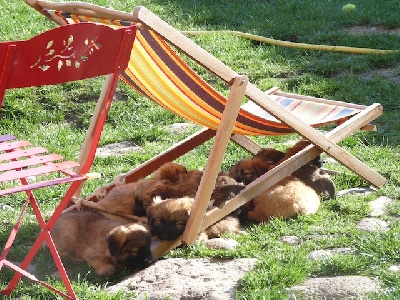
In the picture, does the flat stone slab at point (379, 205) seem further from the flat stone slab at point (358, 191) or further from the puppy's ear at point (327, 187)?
the puppy's ear at point (327, 187)

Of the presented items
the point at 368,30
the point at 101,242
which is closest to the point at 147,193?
the point at 101,242

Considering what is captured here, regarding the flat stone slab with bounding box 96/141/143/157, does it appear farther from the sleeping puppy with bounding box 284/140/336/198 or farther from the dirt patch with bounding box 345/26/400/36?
the dirt patch with bounding box 345/26/400/36

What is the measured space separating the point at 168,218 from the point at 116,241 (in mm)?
437

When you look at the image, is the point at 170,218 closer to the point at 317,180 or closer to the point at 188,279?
the point at 188,279

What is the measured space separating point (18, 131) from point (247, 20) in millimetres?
4402

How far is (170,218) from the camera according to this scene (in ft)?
18.0

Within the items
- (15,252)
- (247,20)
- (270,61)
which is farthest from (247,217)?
(247,20)

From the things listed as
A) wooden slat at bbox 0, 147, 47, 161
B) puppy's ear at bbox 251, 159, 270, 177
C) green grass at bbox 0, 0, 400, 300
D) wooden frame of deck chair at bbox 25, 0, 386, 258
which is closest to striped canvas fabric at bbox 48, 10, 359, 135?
wooden frame of deck chair at bbox 25, 0, 386, 258

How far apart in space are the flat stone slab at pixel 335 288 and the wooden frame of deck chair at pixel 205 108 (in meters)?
1.05

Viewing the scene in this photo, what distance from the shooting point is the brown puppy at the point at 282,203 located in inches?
238

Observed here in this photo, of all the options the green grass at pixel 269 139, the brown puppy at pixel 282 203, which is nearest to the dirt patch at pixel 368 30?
the green grass at pixel 269 139

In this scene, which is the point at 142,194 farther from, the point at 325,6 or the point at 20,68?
the point at 325,6

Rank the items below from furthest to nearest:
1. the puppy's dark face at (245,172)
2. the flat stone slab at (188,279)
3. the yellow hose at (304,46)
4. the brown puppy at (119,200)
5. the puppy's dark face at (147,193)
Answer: the yellow hose at (304,46)
the puppy's dark face at (245,172)
the brown puppy at (119,200)
the puppy's dark face at (147,193)
the flat stone slab at (188,279)

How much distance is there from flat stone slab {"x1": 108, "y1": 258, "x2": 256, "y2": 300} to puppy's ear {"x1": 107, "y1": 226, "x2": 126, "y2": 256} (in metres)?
0.19
